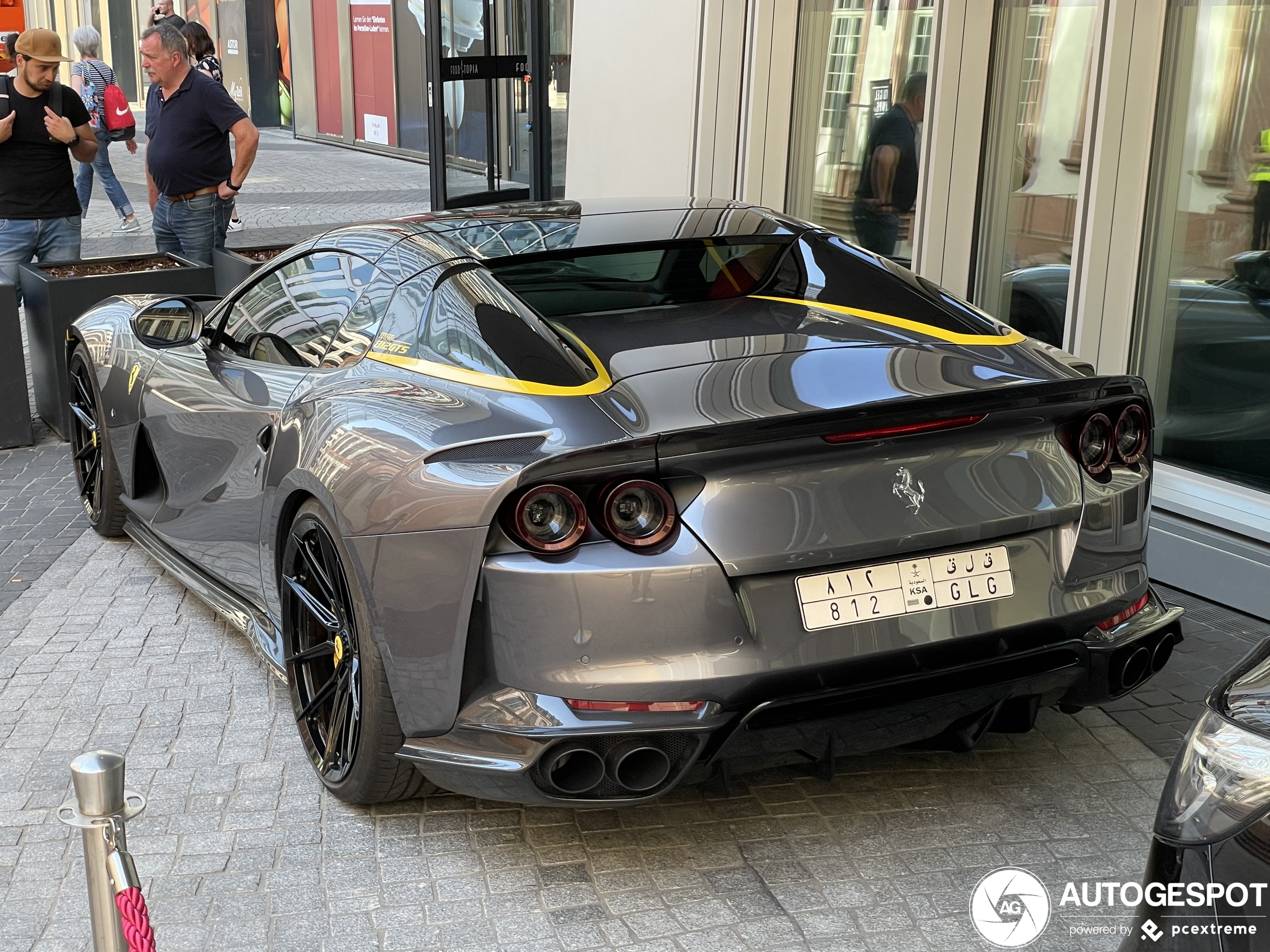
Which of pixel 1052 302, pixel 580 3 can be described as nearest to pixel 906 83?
Result: pixel 1052 302

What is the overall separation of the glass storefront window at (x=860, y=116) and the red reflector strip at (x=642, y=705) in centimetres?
521

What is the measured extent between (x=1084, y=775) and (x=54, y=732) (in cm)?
298

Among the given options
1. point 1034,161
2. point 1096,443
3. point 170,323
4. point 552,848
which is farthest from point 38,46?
point 1096,443

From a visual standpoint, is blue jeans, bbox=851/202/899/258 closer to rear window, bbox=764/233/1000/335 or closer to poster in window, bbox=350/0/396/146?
rear window, bbox=764/233/1000/335

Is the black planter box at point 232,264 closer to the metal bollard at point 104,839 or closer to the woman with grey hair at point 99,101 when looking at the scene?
the metal bollard at point 104,839

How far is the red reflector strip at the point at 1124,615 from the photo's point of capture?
3.39 m

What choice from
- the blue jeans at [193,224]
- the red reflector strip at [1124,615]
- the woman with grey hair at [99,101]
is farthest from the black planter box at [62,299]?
the woman with grey hair at [99,101]

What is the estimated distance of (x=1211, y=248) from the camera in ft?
18.7

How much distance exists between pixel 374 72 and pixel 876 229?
62.4ft

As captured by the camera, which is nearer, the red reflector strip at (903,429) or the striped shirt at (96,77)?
the red reflector strip at (903,429)

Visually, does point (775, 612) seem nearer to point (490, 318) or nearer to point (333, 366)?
point (490, 318)

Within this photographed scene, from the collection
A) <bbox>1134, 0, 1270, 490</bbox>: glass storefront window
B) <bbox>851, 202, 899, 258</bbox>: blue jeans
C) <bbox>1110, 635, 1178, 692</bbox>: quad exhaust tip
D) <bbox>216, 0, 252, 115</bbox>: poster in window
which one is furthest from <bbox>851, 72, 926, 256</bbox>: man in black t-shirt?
<bbox>216, 0, 252, 115</bbox>: poster in window

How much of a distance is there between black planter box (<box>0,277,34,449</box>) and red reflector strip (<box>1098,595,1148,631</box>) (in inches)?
240

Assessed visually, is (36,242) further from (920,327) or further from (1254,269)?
(1254,269)
